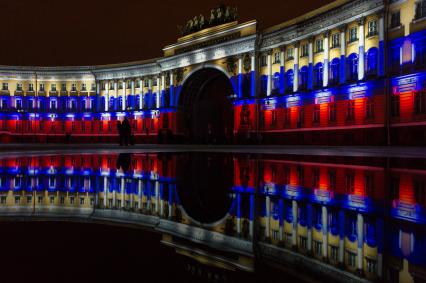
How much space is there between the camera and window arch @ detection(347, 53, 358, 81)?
29906 mm

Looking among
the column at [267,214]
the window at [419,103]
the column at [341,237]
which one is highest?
the window at [419,103]

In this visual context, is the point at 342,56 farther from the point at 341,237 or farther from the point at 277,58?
the point at 341,237

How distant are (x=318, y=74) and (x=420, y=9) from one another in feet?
36.1

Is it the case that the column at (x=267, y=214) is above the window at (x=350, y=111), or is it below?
below

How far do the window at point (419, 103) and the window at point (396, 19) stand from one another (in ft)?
17.4

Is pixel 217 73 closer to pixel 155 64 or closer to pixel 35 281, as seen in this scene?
pixel 155 64

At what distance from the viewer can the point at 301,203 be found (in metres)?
3.74

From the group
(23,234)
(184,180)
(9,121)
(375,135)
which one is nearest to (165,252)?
(23,234)

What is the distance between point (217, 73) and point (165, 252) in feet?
159

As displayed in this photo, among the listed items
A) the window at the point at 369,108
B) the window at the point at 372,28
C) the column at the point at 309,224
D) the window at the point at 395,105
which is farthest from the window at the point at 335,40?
the column at the point at 309,224

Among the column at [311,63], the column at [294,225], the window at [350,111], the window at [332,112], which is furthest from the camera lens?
the column at [311,63]

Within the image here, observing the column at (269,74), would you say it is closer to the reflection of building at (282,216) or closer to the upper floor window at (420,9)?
the upper floor window at (420,9)

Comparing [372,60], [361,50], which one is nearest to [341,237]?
[372,60]

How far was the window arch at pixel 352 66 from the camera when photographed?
98.1 feet
